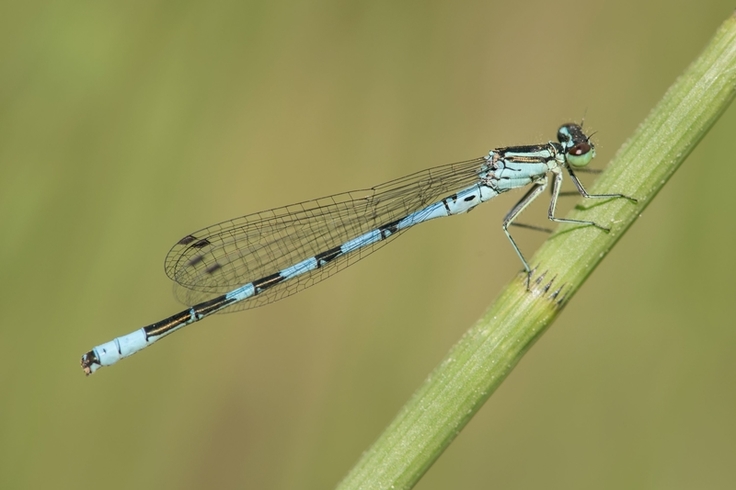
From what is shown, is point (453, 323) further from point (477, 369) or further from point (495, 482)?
point (477, 369)

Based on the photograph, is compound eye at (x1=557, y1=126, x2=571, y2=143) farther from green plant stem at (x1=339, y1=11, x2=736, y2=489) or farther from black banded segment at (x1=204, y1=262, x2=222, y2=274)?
black banded segment at (x1=204, y1=262, x2=222, y2=274)

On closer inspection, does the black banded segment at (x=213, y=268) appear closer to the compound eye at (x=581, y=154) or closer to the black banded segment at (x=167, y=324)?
the black banded segment at (x=167, y=324)

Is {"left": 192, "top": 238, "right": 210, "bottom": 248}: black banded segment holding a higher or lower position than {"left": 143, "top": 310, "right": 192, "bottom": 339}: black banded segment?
higher

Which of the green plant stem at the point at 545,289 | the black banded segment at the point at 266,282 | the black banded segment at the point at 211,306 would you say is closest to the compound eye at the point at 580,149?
the green plant stem at the point at 545,289

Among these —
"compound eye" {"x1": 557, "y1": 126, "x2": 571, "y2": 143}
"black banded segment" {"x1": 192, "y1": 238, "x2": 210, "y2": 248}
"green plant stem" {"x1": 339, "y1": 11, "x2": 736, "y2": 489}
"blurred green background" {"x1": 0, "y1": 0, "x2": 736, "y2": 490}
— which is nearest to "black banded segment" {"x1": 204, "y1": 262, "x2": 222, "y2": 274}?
"black banded segment" {"x1": 192, "y1": 238, "x2": 210, "y2": 248}

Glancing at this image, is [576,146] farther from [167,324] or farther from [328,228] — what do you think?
[167,324]

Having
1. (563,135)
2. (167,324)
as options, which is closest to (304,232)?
(167,324)
